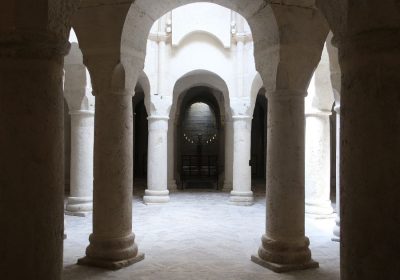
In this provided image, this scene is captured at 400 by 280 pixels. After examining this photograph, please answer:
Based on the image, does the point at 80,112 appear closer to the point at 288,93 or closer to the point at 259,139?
the point at 288,93

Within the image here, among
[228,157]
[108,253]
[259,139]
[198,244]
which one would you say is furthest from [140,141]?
[108,253]

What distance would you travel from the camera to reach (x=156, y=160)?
10.8 metres

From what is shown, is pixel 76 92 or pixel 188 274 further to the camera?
pixel 76 92

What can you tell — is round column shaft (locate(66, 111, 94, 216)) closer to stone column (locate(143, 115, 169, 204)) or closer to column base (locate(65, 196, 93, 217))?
column base (locate(65, 196, 93, 217))

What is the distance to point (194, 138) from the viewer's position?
24375mm

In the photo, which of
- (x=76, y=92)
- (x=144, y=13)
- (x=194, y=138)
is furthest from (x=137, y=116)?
(x=144, y=13)

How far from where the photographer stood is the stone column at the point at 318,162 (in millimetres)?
8664

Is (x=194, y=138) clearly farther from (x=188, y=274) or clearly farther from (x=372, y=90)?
(x=372, y=90)

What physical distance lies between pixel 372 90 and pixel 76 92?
7.37 metres

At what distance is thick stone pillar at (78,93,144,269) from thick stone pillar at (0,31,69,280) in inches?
91.1

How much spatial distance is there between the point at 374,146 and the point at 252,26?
3342mm

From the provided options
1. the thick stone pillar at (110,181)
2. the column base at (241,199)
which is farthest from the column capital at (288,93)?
the column base at (241,199)

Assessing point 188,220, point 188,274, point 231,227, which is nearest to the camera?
point 188,274

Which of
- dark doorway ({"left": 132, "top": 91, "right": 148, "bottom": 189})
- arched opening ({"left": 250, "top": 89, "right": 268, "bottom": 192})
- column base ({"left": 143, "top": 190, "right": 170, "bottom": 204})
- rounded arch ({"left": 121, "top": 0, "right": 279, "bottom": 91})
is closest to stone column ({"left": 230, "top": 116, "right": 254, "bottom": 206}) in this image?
column base ({"left": 143, "top": 190, "right": 170, "bottom": 204})
